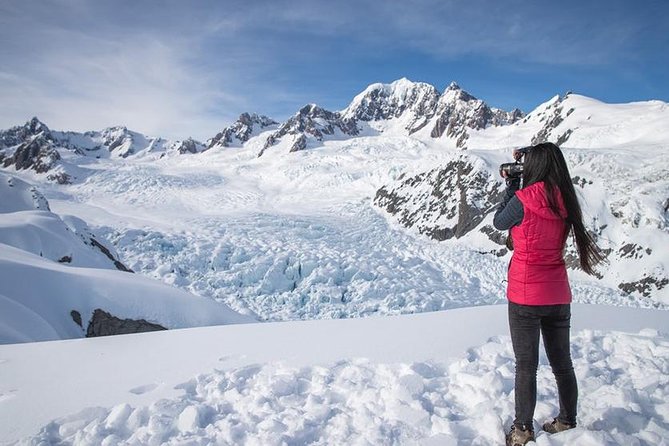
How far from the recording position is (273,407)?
98.8 inches

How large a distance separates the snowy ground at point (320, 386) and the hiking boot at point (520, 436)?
0.08m

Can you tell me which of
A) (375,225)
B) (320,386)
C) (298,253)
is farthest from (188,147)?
(320,386)

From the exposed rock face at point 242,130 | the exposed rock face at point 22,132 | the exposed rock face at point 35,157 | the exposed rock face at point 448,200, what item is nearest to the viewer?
the exposed rock face at point 448,200

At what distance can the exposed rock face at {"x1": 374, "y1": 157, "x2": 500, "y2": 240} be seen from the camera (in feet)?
68.8

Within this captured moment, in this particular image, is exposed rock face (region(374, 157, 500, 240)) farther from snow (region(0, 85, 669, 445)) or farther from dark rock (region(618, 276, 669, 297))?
dark rock (region(618, 276, 669, 297))

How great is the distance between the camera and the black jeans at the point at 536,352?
2.05 m

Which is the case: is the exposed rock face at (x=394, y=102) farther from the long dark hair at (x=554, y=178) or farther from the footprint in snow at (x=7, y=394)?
the footprint in snow at (x=7, y=394)

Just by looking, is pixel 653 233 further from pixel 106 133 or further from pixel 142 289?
pixel 106 133

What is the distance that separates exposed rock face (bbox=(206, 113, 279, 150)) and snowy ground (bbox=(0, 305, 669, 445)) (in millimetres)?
81272

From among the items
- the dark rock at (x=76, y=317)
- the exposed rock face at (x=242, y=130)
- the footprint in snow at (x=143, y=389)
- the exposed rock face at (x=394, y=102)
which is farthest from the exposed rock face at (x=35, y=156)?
the exposed rock face at (x=394, y=102)

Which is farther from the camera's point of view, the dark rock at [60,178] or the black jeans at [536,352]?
the dark rock at [60,178]

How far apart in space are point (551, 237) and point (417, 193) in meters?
24.5

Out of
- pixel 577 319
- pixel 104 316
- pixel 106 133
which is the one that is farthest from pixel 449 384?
pixel 106 133

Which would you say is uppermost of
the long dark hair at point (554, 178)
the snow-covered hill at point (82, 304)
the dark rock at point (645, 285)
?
Answer: the long dark hair at point (554, 178)
